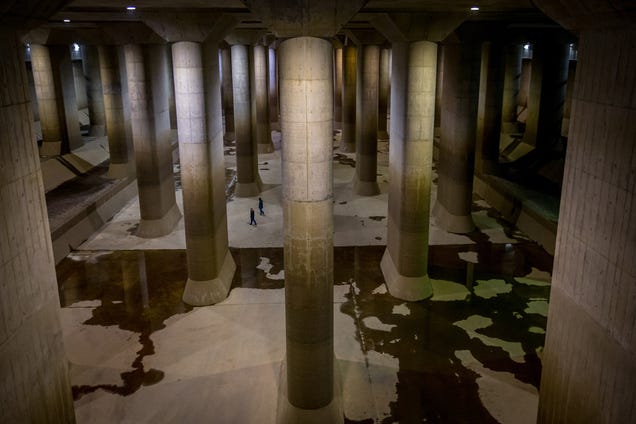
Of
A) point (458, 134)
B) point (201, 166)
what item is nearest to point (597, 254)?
point (201, 166)

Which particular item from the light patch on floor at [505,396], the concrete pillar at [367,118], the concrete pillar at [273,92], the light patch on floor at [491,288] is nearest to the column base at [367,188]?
the concrete pillar at [367,118]

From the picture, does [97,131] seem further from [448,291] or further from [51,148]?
[448,291]

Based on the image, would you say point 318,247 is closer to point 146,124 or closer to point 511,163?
point 146,124

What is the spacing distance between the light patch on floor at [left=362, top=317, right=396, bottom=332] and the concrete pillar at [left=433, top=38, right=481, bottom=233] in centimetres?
803

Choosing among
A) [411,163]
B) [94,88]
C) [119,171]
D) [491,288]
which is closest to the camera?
[411,163]

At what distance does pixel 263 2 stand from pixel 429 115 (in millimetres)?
7873

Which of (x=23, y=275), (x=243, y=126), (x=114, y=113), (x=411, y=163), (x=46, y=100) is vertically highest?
(x=46, y=100)

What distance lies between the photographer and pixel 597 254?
814 cm

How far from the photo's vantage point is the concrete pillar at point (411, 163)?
1546cm

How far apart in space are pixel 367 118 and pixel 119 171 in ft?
41.6

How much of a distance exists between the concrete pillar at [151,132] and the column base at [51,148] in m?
11.2

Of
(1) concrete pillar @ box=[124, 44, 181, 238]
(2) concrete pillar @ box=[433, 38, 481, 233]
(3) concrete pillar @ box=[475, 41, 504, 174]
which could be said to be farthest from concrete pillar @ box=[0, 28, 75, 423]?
(3) concrete pillar @ box=[475, 41, 504, 174]

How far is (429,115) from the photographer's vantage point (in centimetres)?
1577

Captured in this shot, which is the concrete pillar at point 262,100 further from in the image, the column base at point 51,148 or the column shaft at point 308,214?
the column shaft at point 308,214
